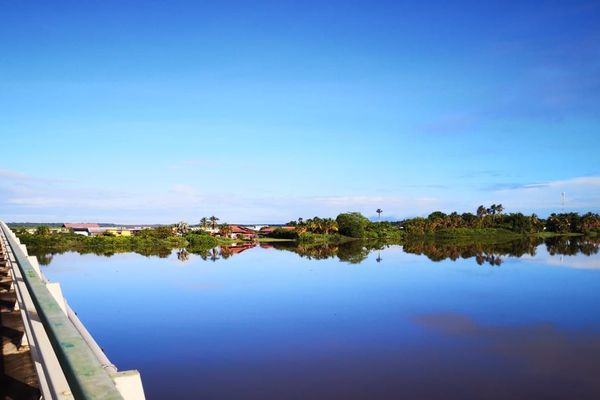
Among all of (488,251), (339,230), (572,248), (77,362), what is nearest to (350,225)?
(339,230)

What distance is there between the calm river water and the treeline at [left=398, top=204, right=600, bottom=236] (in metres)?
73.2

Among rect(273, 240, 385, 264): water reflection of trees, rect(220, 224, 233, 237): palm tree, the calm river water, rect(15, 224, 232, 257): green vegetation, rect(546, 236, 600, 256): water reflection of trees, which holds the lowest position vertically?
the calm river water

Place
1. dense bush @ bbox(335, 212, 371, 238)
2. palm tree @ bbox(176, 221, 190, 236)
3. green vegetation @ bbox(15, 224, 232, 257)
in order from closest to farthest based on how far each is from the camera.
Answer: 1. green vegetation @ bbox(15, 224, 232, 257)
2. palm tree @ bbox(176, 221, 190, 236)
3. dense bush @ bbox(335, 212, 371, 238)

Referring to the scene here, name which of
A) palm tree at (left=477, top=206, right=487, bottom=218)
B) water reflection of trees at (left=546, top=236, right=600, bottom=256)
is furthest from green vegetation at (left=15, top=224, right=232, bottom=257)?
palm tree at (left=477, top=206, right=487, bottom=218)

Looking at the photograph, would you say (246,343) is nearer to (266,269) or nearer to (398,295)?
(398,295)

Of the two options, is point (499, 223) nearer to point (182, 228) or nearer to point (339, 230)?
point (339, 230)

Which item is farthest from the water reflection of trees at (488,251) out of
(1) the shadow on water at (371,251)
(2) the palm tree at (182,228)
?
(2) the palm tree at (182,228)

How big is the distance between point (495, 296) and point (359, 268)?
54.6 ft

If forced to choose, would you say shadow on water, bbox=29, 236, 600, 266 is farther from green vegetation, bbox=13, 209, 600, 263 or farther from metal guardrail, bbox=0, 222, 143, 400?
metal guardrail, bbox=0, 222, 143, 400

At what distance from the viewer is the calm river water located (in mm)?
13117

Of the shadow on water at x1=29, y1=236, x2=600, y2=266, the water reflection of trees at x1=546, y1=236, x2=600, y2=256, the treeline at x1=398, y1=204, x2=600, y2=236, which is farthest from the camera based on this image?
the treeline at x1=398, y1=204, x2=600, y2=236

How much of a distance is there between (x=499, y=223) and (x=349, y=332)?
4551 inches

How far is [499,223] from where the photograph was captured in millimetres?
121438

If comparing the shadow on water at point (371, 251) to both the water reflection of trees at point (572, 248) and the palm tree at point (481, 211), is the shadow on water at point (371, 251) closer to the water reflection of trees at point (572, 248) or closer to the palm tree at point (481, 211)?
the water reflection of trees at point (572, 248)
